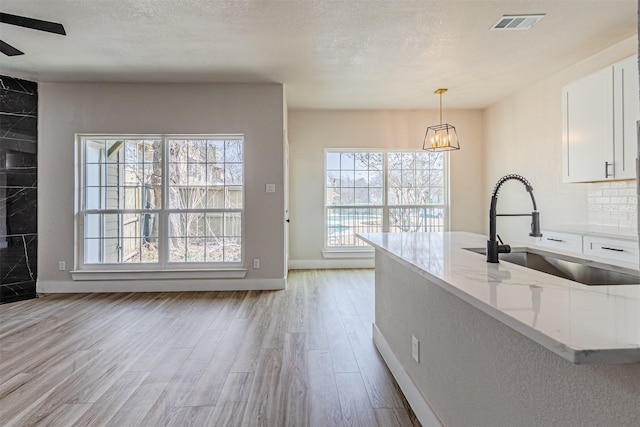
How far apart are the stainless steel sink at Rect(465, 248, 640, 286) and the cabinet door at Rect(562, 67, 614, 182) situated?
2072 mm

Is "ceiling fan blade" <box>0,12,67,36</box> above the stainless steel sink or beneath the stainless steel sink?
above

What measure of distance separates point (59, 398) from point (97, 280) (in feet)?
8.70

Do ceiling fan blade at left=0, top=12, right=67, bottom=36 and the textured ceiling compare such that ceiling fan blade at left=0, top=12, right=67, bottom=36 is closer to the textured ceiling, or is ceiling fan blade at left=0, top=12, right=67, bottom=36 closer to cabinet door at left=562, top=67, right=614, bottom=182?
the textured ceiling

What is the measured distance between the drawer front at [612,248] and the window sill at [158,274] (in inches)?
138

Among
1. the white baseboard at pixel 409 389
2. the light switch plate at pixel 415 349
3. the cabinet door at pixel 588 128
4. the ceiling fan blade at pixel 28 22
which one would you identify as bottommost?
the white baseboard at pixel 409 389

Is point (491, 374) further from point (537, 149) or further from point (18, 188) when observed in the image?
point (18, 188)

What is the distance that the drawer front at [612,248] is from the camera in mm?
2510

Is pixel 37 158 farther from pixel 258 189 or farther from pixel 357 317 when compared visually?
pixel 357 317

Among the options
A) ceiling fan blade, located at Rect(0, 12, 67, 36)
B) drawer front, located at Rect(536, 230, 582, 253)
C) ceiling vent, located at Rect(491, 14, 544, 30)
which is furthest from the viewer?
drawer front, located at Rect(536, 230, 582, 253)

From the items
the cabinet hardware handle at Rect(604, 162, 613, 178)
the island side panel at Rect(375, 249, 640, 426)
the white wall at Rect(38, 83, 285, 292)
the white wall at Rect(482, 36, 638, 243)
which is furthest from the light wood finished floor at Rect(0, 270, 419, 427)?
the white wall at Rect(482, 36, 638, 243)

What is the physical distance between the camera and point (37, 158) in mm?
4203

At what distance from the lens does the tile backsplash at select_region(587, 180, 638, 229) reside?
3232mm

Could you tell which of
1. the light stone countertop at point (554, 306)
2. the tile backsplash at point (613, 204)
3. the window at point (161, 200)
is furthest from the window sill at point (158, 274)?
the tile backsplash at point (613, 204)

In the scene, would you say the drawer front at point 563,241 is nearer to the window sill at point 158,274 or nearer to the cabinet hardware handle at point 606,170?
the cabinet hardware handle at point 606,170
